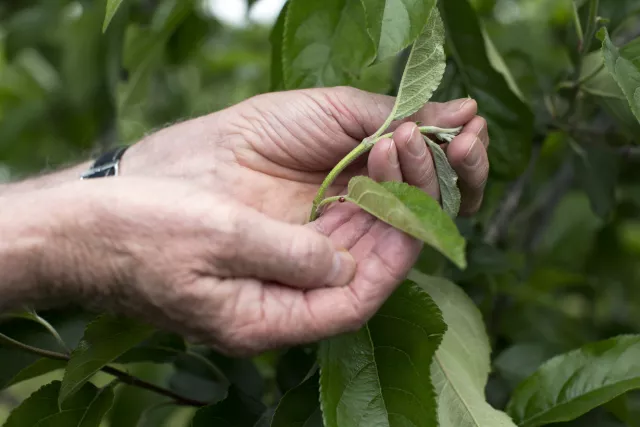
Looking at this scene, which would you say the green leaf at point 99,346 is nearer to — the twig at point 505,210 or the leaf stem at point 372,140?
the leaf stem at point 372,140

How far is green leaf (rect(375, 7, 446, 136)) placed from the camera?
2.23 ft

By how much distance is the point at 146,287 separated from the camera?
665 millimetres

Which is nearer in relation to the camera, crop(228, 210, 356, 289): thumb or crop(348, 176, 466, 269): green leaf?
crop(348, 176, 466, 269): green leaf

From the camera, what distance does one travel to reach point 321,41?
758 mm

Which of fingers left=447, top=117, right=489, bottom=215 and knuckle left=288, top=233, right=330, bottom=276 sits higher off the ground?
fingers left=447, top=117, right=489, bottom=215

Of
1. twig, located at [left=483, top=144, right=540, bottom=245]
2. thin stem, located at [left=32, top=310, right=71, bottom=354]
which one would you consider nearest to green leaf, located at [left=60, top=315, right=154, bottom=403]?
thin stem, located at [left=32, top=310, right=71, bottom=354]

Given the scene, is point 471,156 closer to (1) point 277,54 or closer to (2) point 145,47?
(1) point 277,54

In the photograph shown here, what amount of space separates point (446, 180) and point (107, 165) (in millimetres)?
475

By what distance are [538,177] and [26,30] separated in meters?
1.19

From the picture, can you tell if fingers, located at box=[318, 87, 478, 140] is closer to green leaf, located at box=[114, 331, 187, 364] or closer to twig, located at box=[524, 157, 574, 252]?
green leaf, located at box=[114, 331, 187, 364]

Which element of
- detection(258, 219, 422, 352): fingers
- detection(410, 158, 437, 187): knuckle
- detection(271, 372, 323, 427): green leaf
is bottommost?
detection(271, 372, 323, 427): green leaf

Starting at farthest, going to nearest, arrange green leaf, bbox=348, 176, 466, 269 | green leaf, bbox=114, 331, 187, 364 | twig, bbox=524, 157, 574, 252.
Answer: twig, bbox=524, 157, 574, 252 < green leaf, bbox=114, 331, 187, 364 < green leaf, bbox=348, 176, 466, 269

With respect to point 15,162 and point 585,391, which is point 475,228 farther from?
point 15,162

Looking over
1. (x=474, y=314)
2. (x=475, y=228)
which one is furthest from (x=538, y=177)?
(x=474, y=314)
